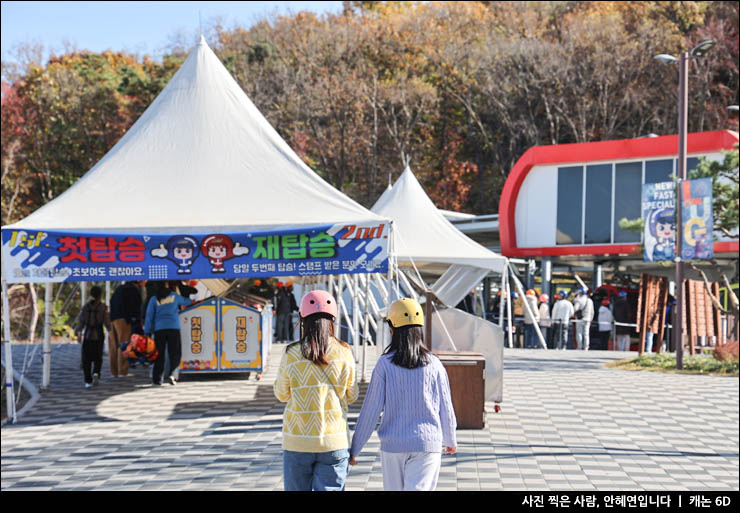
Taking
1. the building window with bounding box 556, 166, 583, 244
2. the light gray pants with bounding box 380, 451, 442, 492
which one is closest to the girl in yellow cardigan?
the light gray pants with bounding box 380, 451, 442, 492

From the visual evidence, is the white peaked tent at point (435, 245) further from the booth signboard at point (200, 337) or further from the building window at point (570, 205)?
the building window at point (570, 205)

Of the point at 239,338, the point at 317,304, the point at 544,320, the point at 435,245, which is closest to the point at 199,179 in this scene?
the point at 239,338

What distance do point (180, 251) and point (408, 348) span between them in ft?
23.7

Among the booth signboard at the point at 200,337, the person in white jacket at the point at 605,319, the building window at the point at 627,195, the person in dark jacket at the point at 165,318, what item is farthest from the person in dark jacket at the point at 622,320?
the person in dark jacket at the point at 165,318

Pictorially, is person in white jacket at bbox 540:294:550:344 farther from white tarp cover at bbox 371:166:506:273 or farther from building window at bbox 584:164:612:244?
building window at bbox 584:164:612:244

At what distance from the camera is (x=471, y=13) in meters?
49.5

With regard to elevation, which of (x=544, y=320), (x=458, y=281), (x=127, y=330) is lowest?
(x=544, y=320)

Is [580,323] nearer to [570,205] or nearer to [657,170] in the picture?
[570,205]

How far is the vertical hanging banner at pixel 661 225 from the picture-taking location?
20359mm

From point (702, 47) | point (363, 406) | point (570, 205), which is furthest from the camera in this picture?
point (570, 205)

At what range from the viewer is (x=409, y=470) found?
4957 mm

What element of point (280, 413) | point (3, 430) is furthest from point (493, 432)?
point (3, 430)

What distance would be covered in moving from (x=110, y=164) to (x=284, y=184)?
2.53m

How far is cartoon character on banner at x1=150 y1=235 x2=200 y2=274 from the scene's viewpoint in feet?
38.6
